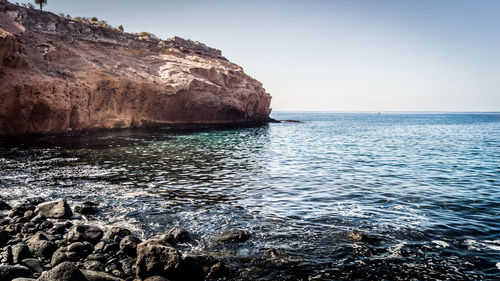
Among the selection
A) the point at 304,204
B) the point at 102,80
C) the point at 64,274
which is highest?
the point at 102,80

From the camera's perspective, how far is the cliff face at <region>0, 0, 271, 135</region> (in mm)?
29422

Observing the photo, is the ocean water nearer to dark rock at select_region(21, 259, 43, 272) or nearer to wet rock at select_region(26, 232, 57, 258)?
wet rock at select_region(26, 232, 57, 258)

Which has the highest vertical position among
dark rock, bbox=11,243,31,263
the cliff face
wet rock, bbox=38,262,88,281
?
the cliff face

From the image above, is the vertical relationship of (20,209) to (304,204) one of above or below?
above

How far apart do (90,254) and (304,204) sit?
7223 millimetres

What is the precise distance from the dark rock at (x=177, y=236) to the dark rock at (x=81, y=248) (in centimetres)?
179

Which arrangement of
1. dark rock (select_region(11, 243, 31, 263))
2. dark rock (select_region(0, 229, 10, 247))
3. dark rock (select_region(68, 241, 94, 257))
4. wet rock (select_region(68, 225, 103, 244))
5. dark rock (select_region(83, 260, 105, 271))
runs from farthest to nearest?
1. wet rock (select_region(68, 225, 103, 244))
2. dark rock (select_region(0, 229, 10, 247))
3. dark rock (select_region(68, 241, 94, 257))
4. dark rock (select_region(11, 243, 31, 263))
5. dark rock (select_region(83, 260, 105, 271))

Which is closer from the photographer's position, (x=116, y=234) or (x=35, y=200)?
(x=116, y=234)

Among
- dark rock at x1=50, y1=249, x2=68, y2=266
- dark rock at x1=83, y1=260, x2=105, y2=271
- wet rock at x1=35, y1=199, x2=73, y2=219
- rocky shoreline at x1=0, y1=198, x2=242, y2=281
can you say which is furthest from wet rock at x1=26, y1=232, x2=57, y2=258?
wet rock at x1=35, y1=199, x2=73, y2=219

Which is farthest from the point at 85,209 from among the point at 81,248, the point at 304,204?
the point at 304,204

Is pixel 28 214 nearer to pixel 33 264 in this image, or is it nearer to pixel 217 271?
pixel 33 264

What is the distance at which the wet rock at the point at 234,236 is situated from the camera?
316 inches

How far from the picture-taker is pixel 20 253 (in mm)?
6531

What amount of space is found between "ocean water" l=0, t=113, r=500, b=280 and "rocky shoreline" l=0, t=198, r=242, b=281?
71 cm
